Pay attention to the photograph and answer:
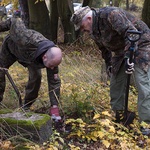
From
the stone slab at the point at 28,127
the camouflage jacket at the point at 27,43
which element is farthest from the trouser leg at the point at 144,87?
the stone slab at the point at 28,127

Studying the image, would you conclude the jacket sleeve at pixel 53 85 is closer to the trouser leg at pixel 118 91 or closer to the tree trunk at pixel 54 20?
the trouser leg at pixel 118 91

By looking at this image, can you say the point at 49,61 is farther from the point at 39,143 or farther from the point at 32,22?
the point at 32,22

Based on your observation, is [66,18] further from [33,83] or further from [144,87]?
[144,87]

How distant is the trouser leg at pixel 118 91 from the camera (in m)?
4.89

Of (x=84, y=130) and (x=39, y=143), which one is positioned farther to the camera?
(x=84, y=130)

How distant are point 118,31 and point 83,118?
1351 millimetres

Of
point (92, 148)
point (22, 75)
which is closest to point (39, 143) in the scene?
point (92, 148)

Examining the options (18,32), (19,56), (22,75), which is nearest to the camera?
(18,32)

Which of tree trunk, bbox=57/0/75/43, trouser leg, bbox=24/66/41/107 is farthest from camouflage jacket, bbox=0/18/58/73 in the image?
tree trunk, bbox=57/0/75/43

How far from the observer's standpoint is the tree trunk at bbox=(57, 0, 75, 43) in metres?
12.1

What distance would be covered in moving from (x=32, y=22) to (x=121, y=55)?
7.37 metres

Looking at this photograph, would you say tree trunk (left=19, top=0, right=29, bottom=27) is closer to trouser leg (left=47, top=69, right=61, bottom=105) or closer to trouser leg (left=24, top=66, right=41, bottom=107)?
trouser leg (left=24, top=66, right=41, bottom=107)

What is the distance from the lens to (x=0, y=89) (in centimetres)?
500

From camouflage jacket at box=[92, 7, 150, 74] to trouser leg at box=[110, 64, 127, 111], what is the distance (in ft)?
1.29
